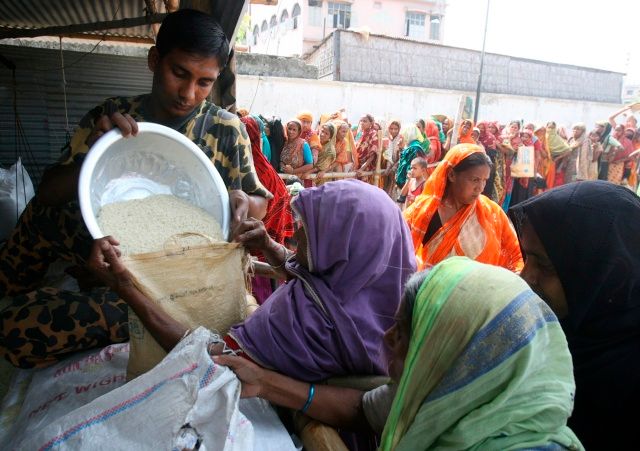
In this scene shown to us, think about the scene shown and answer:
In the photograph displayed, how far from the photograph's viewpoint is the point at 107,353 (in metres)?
1.70

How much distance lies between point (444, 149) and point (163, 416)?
11.9m

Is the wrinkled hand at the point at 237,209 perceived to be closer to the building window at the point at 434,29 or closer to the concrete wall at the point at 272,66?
the concrete wall at the point at 272,66

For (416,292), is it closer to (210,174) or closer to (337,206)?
(337,206)

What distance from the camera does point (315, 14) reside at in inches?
1220

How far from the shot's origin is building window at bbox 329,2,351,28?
103 feet

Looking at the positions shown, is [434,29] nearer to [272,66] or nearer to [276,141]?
[272,66]

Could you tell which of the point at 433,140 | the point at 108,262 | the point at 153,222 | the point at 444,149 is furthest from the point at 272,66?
the point at 108,262

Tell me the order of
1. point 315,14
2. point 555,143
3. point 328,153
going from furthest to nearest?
point 315,14, point 555,143, point 328,153

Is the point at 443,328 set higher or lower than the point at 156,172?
lower

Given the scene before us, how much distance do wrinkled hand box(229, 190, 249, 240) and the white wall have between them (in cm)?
1521

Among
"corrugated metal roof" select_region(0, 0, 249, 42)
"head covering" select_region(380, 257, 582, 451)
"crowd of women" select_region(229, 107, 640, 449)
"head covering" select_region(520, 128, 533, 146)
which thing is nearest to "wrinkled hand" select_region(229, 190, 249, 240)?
"crowd of women" select_region(229, 107, 640, 449)

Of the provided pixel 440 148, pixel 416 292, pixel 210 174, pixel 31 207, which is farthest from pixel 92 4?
pixel 440 148

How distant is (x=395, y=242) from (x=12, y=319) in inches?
54.6

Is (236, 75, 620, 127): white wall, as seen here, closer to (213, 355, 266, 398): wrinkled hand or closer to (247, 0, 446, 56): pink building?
(247, 0, 446, 56): pink building
